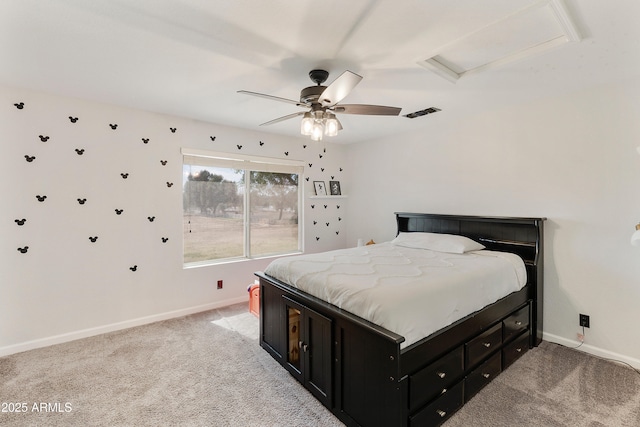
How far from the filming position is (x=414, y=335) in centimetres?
160

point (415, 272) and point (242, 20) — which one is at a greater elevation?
point (242, 20)

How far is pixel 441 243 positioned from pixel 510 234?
69 cm

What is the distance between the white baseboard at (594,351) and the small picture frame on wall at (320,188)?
3.24m

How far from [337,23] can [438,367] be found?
208 cm

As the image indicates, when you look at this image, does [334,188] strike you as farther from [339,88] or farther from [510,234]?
[339,88]

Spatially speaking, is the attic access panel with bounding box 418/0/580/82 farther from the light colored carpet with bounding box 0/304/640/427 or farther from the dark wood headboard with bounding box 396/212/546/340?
the light colored carpet with bounding box 0/304/640/427

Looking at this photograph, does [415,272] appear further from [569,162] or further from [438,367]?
[569,162]

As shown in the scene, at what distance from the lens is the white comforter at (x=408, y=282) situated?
165 cm

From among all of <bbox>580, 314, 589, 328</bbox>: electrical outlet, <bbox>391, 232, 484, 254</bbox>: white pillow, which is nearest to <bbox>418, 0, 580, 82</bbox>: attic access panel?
<bbox>391, 232, 484, 254</bbox>: white pillow

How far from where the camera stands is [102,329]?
9.80 feet

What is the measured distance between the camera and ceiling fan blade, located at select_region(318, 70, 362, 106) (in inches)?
67.0

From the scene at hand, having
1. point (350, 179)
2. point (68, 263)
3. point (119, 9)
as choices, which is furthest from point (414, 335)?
point (350, 179)

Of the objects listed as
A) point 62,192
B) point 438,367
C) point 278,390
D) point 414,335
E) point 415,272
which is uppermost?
point 62,192

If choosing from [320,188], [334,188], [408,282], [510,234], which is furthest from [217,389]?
[334,188]
